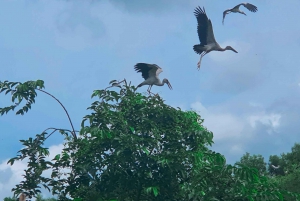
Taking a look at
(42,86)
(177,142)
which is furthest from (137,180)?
(42,86)

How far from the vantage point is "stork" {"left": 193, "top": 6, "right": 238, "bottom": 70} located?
14.9 meters

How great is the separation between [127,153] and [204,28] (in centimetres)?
571

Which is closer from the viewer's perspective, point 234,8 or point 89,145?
point 89,145

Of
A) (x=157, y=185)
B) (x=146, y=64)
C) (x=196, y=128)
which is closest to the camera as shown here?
(x=157, y=185)

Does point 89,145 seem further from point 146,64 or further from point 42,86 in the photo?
point 146,64

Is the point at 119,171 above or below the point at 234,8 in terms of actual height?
below

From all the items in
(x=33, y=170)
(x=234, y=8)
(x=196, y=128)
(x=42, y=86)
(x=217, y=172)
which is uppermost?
(x=234, y=8)

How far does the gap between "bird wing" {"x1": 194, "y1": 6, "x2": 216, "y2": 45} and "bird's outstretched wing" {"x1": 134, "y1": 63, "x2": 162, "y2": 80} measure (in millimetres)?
2139

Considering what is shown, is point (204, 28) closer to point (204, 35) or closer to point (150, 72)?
point (204, 35)

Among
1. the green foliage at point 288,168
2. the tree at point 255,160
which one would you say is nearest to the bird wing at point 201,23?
the green foliage at point 288,168

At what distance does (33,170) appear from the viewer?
37.8 ft

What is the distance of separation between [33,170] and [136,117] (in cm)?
257

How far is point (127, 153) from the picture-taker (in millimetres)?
10852

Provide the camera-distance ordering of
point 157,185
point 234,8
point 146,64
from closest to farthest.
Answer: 1. point 157,185
2. point 146,64
3. point 234,8
